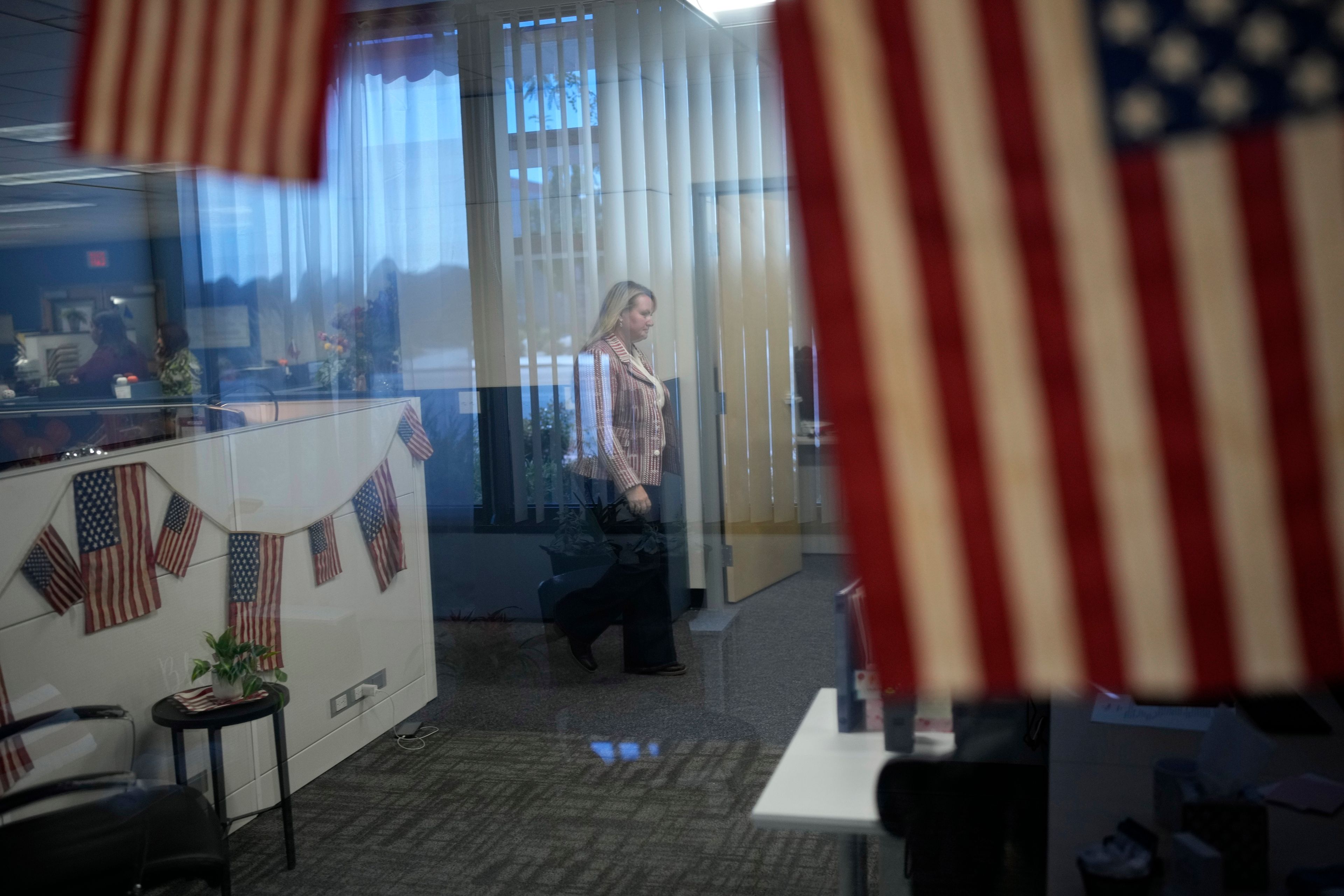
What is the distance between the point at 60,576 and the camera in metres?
2.63

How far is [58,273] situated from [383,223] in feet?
3.59

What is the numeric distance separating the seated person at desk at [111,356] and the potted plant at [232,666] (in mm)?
729

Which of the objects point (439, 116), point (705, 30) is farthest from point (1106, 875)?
point (439, 116)

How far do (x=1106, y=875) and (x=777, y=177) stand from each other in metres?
1.53

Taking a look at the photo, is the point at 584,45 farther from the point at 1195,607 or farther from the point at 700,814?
the point at 1195,607

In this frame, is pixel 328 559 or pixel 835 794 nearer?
pixel 835 794

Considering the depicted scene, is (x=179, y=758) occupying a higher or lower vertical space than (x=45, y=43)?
lower

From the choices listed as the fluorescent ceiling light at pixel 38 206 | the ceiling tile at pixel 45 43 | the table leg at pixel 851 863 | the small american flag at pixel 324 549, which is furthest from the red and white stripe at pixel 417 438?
the ceiling tile at pixel 45 43

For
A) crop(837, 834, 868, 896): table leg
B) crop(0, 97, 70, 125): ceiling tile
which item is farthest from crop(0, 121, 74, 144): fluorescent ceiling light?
crop(837, 834, 868, 896): table leg

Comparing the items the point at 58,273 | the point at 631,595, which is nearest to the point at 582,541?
the point at 631,595

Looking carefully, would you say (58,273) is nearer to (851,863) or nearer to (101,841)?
(101,841)

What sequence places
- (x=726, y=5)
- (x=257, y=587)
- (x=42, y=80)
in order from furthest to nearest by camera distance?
1. (x=42, y=80)
2. (x=257, y=587)
3. (x=726, y=5)

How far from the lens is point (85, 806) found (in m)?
2.51

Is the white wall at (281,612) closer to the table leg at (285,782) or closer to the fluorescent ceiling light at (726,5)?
the table leg at (285,782)
